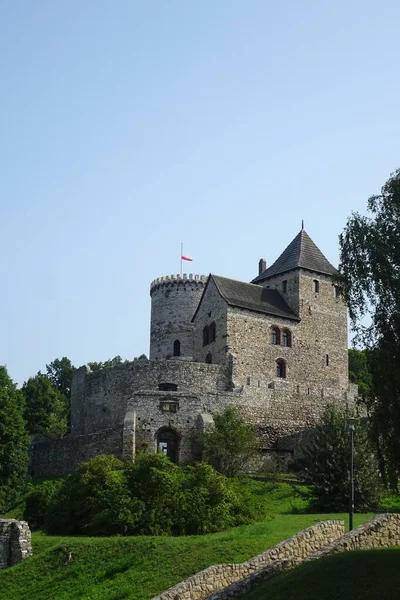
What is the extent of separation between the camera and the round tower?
61.8 m

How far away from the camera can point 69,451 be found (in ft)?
157

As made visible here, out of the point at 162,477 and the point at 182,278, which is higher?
the point at 182,278

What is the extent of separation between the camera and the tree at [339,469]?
112 feet

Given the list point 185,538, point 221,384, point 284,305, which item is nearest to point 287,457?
point 221,384

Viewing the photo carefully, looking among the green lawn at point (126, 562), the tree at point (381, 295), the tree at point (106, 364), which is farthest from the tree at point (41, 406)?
the tree at point (381, 295)

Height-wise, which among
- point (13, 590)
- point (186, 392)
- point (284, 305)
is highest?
point (284, 305)

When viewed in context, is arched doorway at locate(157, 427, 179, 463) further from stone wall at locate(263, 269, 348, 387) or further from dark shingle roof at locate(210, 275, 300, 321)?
stone wall at locate(263, 269, 348, 387)

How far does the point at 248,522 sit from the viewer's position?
101ft

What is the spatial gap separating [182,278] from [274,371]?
13577 mm

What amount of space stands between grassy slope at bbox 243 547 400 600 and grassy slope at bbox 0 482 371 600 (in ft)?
→ 15.0

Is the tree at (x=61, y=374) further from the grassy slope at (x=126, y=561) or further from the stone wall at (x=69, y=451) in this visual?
the grassy slope at (x=126, y=561)

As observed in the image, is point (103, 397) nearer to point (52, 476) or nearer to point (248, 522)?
point (52, 476)

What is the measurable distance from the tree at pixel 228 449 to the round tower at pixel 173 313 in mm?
17920

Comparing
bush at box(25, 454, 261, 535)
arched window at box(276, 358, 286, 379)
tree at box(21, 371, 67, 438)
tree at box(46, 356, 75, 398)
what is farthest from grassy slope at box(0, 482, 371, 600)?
tree at box(46, 356, 75, 398)
